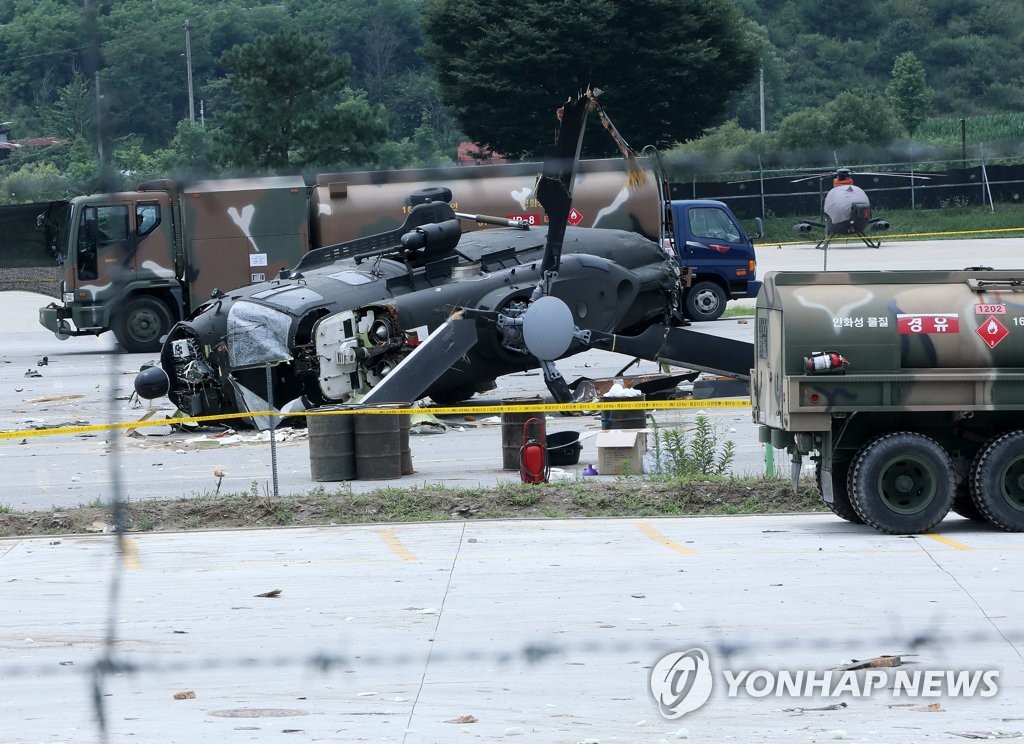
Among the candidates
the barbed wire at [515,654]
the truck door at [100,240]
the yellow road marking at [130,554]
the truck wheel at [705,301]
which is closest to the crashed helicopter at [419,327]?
the yellow road marking at [130,554]

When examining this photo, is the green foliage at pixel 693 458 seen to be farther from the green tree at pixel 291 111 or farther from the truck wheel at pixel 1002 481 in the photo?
the green tree at pixel 291 111

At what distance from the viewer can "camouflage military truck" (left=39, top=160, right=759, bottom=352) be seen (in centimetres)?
2677

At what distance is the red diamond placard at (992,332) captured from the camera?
10711 mm

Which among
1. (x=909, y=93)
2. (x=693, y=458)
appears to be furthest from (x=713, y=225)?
(x=909, y=93)

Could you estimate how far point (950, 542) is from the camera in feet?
34.8

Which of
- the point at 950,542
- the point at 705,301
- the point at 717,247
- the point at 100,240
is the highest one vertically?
the point at 100,240

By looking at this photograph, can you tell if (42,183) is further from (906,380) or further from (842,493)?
(906,380)

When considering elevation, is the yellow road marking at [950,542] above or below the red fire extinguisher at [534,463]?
below

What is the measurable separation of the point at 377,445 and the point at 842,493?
4.79 metres

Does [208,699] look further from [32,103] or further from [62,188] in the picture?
[32,103]

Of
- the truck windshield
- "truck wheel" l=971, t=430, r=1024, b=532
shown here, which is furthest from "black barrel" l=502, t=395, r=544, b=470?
the truck windshield

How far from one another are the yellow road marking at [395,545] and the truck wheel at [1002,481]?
13.4 feet

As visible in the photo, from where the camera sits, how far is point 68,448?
17.3m

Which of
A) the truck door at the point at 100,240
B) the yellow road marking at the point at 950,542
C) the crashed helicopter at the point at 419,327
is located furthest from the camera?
the truck door at the point at 100,240
